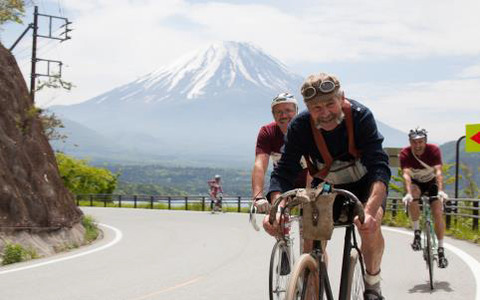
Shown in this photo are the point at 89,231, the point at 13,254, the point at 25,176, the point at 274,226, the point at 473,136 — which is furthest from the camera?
the point at 89,231

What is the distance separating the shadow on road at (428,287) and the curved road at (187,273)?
0.01 metres

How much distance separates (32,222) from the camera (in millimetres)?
13922

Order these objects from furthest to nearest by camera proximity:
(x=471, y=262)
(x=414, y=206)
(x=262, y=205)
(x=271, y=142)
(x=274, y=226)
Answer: (x=471, y=262), (x=414, y=206), (x=271, y=142), (x=262, y=205), (x=274, y=226)

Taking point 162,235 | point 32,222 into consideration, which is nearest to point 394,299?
point 32,222

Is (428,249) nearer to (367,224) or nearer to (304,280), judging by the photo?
(367,224)

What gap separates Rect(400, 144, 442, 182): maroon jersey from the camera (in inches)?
357

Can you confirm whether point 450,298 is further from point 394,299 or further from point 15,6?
point 15,6

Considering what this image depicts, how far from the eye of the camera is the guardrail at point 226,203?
59.1 ft

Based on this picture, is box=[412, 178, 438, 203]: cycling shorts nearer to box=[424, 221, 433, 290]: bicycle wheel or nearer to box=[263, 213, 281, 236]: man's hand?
box=[424, 221, 433, 290]: bicycle wheel

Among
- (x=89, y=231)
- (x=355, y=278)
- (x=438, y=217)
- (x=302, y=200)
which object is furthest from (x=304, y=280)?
(x=89, y=231)

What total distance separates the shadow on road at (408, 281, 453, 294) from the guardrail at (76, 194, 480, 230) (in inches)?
274

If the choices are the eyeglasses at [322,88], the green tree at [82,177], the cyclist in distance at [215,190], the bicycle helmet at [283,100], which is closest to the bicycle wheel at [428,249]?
the bicycle helmet at [283,100]

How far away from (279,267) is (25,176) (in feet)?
36.4

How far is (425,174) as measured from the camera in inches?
359
